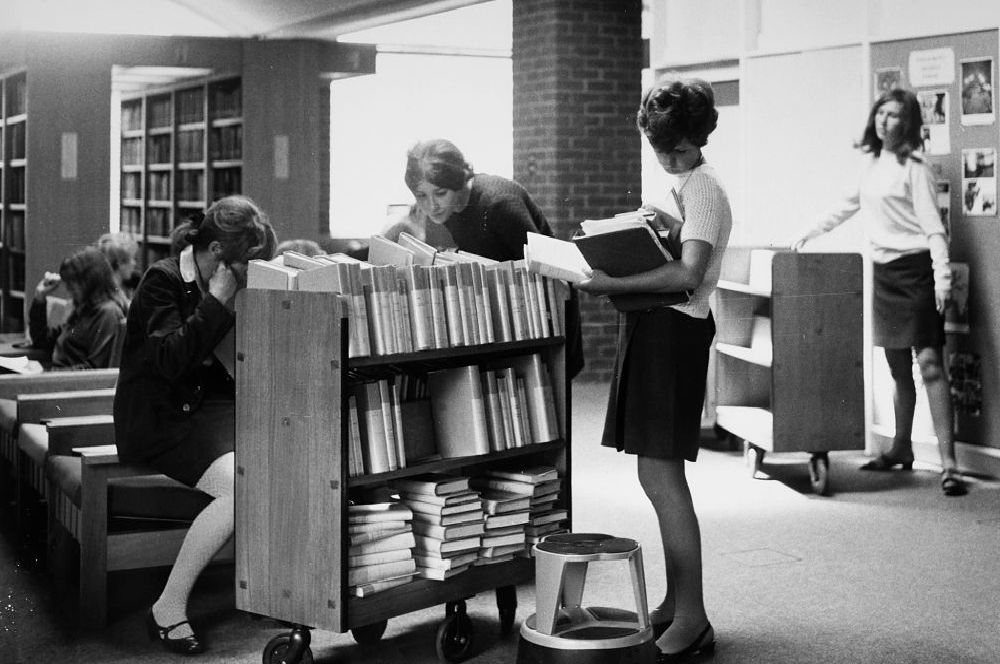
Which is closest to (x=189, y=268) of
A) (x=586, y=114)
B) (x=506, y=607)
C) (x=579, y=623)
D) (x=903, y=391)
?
(x=506, y=607)

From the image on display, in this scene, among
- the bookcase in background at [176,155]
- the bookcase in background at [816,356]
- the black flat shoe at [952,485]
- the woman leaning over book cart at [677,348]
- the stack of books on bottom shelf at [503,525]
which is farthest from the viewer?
the bookcase in background at [176,155]

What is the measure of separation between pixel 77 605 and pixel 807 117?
4.31m

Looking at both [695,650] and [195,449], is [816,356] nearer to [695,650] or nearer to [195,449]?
[695,650]

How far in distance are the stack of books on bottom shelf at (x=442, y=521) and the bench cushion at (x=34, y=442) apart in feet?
5.25

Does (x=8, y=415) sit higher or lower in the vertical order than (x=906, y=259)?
lower

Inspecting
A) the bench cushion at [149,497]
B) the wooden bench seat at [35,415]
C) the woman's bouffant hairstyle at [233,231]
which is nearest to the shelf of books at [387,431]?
the woman's bouffant hairstyle at [233,231]

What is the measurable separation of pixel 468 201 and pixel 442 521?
1072mm

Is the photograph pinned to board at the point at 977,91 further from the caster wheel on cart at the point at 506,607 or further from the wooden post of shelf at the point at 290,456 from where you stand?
the wooden post of shelf at the point at 290,456

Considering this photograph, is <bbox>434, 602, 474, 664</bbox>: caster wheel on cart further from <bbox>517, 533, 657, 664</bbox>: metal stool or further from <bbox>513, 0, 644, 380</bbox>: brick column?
<bbox>513, 0, 644, 380</bbox>: brick column

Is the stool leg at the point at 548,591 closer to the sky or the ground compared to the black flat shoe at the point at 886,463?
closer to the sky

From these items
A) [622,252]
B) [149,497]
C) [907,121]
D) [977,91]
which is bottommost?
[149,497]

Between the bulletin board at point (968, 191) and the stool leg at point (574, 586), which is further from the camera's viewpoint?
the bulletin board at point (968, 191)

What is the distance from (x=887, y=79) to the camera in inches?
240

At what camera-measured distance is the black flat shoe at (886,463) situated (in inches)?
237
